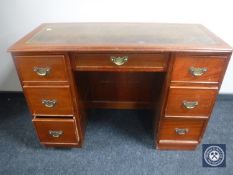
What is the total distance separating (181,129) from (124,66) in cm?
54

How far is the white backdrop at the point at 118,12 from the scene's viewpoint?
130 centimetres

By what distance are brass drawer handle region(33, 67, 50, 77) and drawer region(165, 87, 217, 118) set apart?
Result: 616 mm

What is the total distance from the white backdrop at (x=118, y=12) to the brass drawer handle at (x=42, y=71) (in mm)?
564

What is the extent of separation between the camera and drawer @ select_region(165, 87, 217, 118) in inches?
39.1

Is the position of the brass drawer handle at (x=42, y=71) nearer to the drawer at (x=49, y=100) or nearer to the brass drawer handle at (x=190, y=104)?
the drawer at (x=49, y=100)

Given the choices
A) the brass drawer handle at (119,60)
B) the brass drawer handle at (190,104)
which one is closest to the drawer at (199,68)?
the brass drawer handle at (190,104)

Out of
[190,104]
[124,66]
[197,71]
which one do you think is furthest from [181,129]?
[124,66]

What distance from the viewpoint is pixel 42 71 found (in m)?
0.96

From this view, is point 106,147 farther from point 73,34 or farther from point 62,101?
point 73,34

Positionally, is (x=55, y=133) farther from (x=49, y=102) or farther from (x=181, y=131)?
(x=181, y=131)

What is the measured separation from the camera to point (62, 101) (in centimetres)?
107

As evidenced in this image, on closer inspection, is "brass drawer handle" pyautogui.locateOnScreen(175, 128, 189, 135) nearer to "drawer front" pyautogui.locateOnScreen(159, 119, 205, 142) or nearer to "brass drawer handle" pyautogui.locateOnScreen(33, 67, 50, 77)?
"drawer front" pyautogui.locateOnScreen(159, 119, 205, 142)

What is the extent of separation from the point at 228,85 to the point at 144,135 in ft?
2.74

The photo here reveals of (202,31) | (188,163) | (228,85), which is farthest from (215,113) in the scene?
(202,31)
